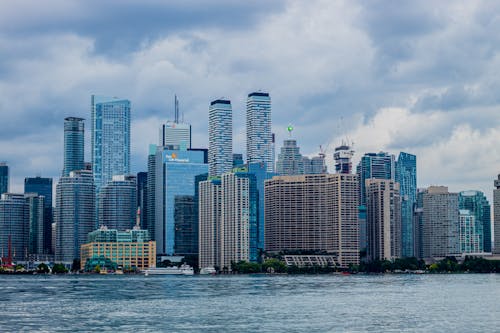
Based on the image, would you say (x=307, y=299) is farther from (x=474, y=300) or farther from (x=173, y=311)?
(x=173, y=311)

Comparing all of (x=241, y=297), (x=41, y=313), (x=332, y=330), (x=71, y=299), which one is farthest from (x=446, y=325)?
(x=71, y=299)

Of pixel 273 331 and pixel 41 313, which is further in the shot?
pixel 41 313

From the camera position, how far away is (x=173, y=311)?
4929 inches

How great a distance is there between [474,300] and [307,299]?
2652 centimetres

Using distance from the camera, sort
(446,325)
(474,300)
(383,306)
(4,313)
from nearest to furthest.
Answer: (446,325) → (4,313) → (383,306) → (474,300)

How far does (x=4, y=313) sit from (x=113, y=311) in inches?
542

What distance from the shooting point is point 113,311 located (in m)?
125

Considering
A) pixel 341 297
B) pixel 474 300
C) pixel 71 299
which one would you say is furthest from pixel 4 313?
pixel 474 300

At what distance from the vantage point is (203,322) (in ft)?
356

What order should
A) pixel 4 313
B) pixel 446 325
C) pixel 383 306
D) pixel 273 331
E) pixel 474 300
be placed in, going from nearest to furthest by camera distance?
pixel 273 331
pixel 446 325
pixel 4 313
pixel 383 306
pixel 474 300

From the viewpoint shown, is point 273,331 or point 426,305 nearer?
point 273,331

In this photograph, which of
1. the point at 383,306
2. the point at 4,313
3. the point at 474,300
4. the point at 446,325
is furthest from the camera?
the point at 474,300

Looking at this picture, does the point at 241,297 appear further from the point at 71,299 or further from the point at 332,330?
the point at 332,330

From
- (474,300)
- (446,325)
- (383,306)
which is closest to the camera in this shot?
(446,325)
